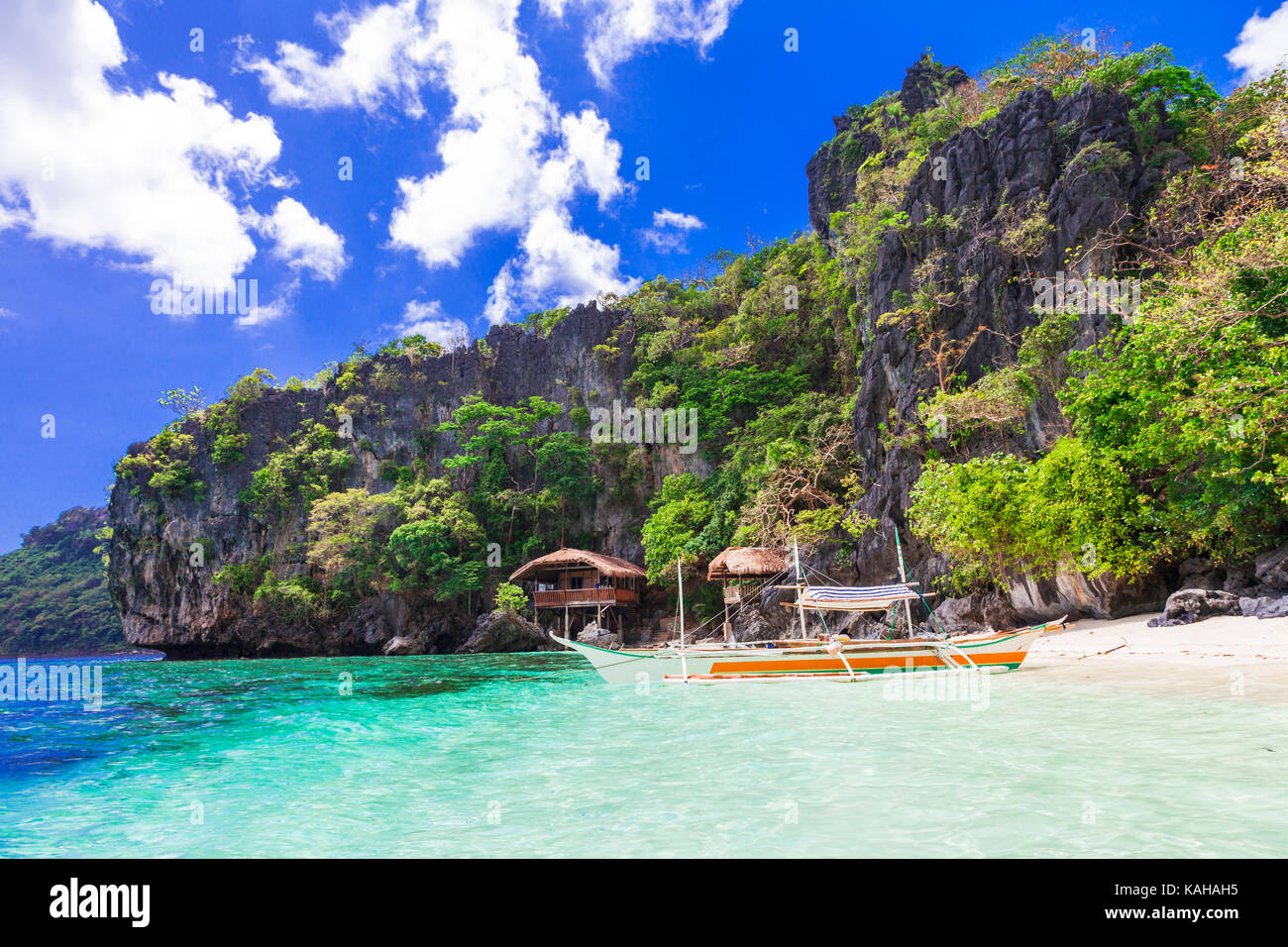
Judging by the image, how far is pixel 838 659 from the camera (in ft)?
37.4

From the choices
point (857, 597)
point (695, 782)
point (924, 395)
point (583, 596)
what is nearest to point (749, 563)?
point (924, 395)

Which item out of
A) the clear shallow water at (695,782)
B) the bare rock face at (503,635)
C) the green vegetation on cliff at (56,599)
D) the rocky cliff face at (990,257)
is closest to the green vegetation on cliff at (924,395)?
the rocky cliff face at (990,257)

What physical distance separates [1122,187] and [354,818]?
20.2 meters

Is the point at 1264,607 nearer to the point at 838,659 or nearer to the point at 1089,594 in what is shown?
the point at 1089,594

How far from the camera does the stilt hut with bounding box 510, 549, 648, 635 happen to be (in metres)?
26.4

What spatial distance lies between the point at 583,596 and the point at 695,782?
21900 millimetres

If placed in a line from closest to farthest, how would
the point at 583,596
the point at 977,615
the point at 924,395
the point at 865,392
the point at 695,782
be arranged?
the point at 695,782, the point at 977,615, the point at 924,395, the point at 865,392, the point at 583,596

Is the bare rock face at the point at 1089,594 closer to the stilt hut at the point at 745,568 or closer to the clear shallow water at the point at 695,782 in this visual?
the clear shallow water at the point at 695,782

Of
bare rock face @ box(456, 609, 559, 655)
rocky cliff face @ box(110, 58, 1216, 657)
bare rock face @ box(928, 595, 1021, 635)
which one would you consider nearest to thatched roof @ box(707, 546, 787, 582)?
rocky cliff face @ box(110, 58, 1216, 657)

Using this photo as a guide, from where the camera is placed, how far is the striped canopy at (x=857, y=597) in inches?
490
